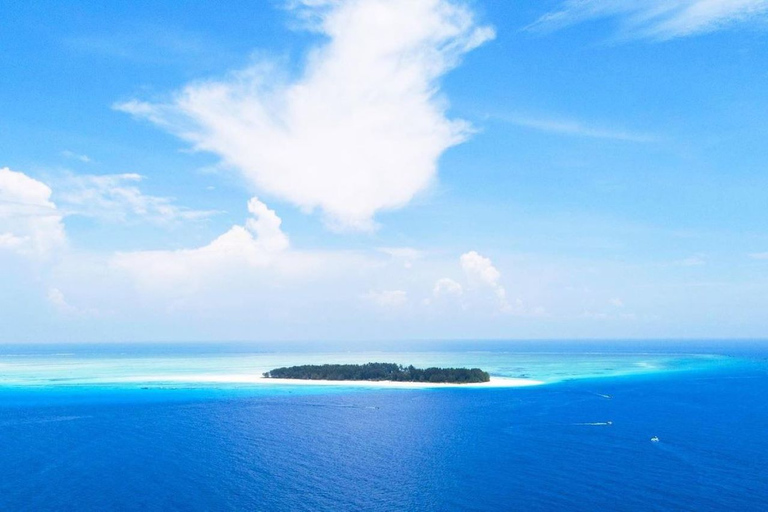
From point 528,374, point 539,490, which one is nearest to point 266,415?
point 539,490

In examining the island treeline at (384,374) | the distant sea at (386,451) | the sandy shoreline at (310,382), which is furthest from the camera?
the island treeline at (384,374)

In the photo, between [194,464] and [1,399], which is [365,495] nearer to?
[194,464]

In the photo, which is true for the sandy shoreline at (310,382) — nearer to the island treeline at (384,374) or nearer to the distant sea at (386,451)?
the island treeline at (384,374)

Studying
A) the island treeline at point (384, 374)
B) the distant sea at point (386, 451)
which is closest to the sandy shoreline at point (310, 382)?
the island treeline at point (384, 374)

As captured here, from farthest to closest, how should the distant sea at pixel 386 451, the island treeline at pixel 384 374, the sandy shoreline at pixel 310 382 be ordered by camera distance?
the island treeline at pixel 384 374, the sandy shoreline at pixel 310 382, the distant sea at pixel 386 451

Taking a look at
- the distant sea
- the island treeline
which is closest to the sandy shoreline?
the island treeline

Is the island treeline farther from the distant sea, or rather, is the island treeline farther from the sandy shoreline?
the distant sea

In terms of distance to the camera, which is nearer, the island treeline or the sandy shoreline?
the sandy shoreline
